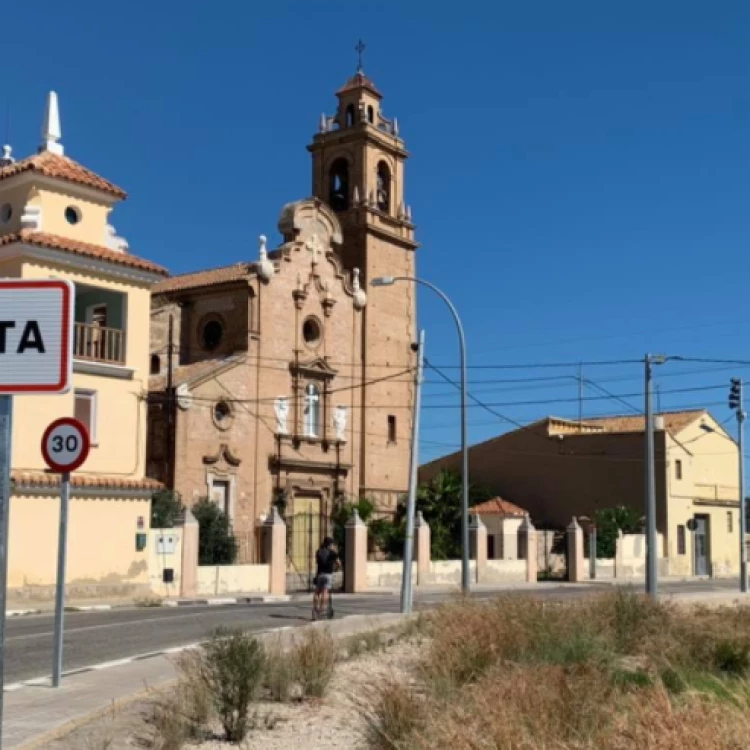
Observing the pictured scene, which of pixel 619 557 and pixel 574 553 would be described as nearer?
pixel 574 553

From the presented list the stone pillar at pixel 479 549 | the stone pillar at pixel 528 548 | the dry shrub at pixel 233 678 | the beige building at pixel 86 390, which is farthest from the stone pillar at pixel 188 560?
the dry shrub at pixel 233 678

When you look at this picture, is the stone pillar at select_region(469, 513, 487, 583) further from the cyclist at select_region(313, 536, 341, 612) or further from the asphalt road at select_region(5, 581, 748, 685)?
the cyclist at select_region(313, 536, 341, 612)

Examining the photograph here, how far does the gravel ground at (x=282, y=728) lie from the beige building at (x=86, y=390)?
17084 millimetres

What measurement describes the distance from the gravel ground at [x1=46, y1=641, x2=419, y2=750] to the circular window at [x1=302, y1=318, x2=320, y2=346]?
36.2 meters

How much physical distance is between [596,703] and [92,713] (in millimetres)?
4982

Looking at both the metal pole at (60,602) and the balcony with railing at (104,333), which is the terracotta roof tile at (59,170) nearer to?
the balcony with railing at (104,333)

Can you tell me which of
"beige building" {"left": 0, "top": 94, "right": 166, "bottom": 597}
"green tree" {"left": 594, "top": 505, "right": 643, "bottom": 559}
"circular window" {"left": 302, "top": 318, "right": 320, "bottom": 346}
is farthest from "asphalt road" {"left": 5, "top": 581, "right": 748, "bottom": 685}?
"green tree" {"left": 594, "top": 505, "right": 643, "bottom": 559}

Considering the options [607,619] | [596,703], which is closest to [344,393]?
[607,619]

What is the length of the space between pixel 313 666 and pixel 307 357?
35.9 meters

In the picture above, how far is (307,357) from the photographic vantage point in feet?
155

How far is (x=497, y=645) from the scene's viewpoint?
1261 centimetres

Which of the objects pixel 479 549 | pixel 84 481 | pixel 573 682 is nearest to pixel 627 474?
pixel 479 549

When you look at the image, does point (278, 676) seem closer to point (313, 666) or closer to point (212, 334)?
point (313, 666)

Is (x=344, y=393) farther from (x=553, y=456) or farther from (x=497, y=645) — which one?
(x=497, y=645)
